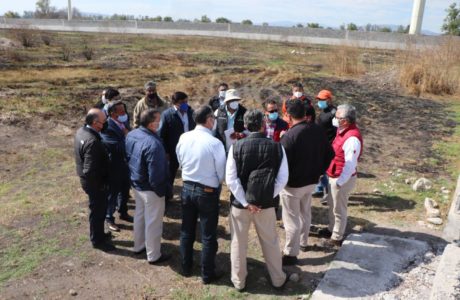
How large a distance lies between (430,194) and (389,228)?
1589 mm

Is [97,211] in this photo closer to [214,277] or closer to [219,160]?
[214,277]

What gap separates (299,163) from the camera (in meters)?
4.06

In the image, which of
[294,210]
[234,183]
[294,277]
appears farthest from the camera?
[294,210]

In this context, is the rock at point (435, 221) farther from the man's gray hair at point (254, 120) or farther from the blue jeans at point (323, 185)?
the man's gray hair at point (254, 120)

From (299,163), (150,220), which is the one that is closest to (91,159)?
(150,220)

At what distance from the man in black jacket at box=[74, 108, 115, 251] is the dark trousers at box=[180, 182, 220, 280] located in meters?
1.03

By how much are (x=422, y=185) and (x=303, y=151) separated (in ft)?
11.8

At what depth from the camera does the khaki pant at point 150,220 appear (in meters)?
4.14

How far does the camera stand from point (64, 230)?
5.06m

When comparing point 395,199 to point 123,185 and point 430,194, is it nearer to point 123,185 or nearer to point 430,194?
point 430,194

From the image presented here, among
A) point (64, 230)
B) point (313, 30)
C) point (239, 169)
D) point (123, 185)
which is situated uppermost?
point (313, 30)

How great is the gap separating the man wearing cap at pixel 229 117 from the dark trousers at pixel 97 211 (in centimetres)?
178

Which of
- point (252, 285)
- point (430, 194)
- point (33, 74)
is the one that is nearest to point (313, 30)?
point (33, 74)

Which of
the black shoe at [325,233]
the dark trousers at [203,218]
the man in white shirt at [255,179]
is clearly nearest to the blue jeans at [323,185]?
the black shoe at [325,233]
